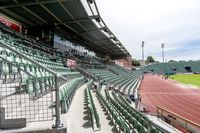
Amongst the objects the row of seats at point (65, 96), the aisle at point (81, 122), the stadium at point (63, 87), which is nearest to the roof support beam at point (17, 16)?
the stadium at point (63, 87)

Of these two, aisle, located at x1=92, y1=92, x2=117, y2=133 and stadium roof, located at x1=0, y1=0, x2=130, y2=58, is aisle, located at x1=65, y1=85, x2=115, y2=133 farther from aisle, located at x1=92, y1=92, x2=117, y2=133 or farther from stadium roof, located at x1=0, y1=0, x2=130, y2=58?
stadium roof, located at x1=0, y1=0, x2=130, y2=58

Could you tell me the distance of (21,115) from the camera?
16.1ft

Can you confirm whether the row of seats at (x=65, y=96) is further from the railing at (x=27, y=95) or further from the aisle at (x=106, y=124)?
the aisle at (x=106, y=124)

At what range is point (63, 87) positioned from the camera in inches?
336

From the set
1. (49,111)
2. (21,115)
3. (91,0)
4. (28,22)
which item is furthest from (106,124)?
(28,22)

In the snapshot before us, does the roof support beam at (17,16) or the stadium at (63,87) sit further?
the roof support beam at (17,16)

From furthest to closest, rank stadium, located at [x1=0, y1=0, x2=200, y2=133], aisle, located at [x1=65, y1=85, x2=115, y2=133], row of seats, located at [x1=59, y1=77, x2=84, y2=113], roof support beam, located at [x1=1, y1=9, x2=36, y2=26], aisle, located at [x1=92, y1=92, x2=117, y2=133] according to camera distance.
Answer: roof support beam, located at [x1=1, y1=9, x2=36, y2=26], aisle, located at [x1=92, y1=92, x2=117, y2=133], row of seats, located at [x1=59, y1=77, x2=84, y2=113], aisle, located at [x1=65, y1=85, x2=115, y2=133], stadium, located at [x1=0, y1=0, x2=200, y2=133]

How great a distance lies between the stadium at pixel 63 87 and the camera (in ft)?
16.1

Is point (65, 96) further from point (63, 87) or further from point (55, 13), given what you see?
point (55, 13)

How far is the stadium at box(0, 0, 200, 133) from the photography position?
492 cm

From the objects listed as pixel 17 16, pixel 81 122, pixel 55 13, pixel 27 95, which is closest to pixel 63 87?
pixel 81 122

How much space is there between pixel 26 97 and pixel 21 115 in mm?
1067

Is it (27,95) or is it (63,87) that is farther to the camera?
(63,87)

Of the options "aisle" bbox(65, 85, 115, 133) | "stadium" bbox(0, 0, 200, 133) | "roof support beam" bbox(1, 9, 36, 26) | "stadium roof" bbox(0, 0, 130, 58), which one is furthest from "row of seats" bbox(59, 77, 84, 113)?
"roof support beam" bbox(1, 9, 36, 26)
